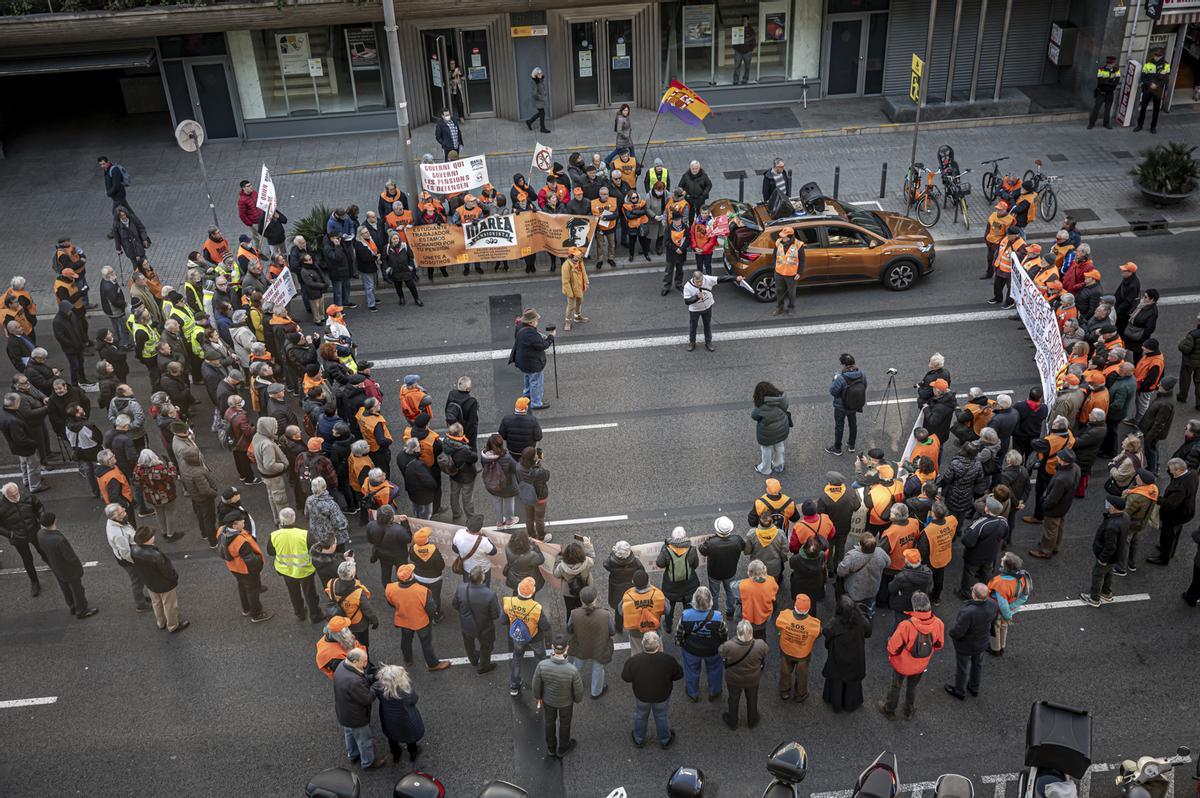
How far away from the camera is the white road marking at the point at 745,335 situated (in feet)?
63.6

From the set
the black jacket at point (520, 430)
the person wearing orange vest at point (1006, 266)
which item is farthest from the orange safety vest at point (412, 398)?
the person wearing orange vest at point (1006, 266)

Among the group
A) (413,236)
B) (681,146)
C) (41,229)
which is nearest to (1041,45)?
(681,146)

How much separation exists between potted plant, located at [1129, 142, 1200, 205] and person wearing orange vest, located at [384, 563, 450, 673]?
59.3ft

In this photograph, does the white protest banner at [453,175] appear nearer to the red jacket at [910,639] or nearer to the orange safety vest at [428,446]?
the orange safety vest at [428,446]

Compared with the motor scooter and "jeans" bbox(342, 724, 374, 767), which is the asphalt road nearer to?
"jeans" bbox(342, 724, 374, 767)

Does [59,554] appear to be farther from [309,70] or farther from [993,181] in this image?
[993,181]

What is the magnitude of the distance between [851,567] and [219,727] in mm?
7054

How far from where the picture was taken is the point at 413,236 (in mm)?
21359

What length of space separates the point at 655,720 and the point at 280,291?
10523 mm

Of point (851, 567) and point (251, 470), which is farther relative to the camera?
point (251, 470)

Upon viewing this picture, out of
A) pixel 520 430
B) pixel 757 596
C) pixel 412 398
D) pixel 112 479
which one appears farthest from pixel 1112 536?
pixel 112 479

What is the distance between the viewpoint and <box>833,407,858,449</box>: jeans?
1591 centimetres

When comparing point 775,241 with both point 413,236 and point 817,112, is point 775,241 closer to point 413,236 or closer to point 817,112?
point 413,236

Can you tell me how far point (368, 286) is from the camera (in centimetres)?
2077
